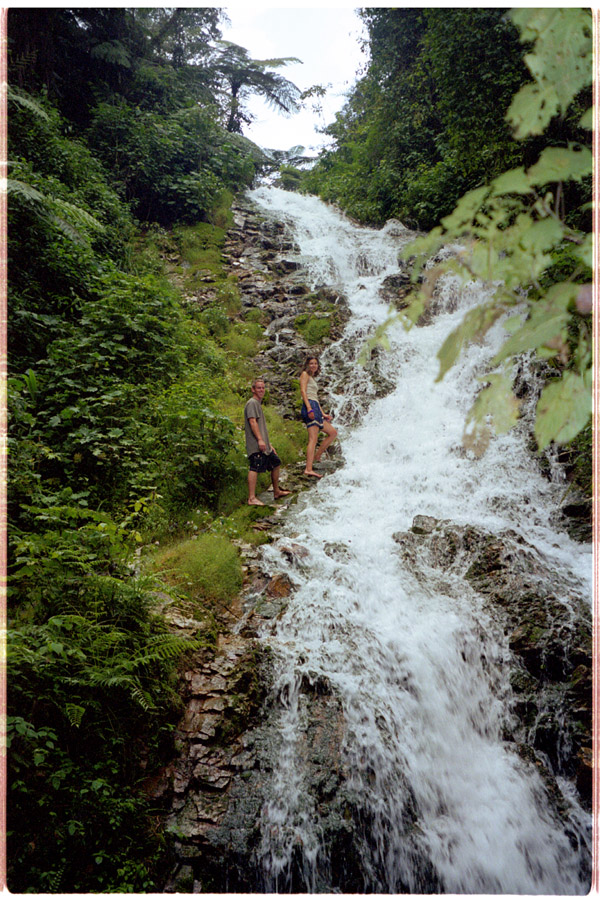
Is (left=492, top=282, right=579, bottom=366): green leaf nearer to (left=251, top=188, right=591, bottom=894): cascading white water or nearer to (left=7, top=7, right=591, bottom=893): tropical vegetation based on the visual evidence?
(left=7, top=7, right=591, bottom=893): tropical vegetation

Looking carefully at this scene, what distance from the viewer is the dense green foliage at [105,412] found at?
8.07 ft

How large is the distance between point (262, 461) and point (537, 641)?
3335 mm

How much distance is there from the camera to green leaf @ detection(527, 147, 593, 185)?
128cm

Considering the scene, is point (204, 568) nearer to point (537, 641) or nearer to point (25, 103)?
point (537, 641)

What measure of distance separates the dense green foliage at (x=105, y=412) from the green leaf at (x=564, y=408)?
2.50m

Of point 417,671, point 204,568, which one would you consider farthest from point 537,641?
point 204,568

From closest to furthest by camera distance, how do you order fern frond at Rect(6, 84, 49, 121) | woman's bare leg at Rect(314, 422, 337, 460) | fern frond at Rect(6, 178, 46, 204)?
1. fern frond at Rect(6, 178, 46, 204)
2. woman's bare leg at Rect(314, 422, 337, 460)
3. fern frond at Rect(6, 84, 49, 121)

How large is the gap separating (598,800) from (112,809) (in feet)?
7.88

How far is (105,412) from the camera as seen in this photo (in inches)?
211

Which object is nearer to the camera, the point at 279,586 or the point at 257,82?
the point at 279,586

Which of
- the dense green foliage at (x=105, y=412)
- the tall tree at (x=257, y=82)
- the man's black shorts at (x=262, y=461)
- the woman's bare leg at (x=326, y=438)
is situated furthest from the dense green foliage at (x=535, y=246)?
the tall tree at (x=257, y=82)

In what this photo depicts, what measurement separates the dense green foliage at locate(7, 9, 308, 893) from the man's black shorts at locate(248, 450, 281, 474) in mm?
414

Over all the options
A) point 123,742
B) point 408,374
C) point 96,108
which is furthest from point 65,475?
point 96,108

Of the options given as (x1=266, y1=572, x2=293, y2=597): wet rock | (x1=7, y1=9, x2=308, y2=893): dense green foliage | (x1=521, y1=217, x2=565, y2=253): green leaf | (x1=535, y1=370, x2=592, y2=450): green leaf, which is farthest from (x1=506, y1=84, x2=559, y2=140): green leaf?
(x1=266, y1=572, x2=293, y2=597): wet rock
